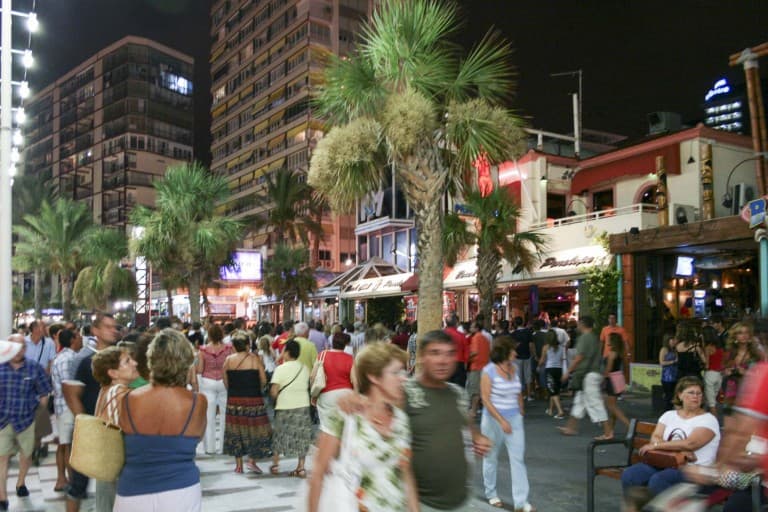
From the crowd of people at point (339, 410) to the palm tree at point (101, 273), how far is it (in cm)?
2312

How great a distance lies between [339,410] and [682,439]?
10.8ft

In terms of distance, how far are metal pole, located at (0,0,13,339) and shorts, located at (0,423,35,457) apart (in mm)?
4612

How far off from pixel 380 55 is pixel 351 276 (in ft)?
60.0

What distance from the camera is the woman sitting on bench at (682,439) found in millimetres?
5031

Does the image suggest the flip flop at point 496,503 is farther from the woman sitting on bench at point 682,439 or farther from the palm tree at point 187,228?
the palm tree at point 187,228

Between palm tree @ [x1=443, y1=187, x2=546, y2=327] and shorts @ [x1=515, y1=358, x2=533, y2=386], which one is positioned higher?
palm tree @ [x1=443, y1=187, x2=546, y2=327]

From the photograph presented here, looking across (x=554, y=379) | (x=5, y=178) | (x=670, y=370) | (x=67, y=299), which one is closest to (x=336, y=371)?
(x=554, y=379)

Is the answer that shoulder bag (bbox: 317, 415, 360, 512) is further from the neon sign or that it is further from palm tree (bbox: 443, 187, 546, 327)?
the neon sign

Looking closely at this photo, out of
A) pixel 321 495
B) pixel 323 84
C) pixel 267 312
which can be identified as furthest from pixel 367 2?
pixel 321 495

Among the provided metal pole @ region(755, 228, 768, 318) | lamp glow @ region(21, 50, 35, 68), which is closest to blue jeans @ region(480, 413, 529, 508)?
metal pole @ region(755, 228, 768, 318)

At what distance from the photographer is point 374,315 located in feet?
85.9

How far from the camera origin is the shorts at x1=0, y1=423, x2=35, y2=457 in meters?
6.46

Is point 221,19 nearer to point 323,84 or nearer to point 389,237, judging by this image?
point 389,237

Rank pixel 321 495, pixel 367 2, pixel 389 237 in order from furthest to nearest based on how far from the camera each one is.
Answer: pixel 367 2 → pixel 389 237 → pixel 321 495
